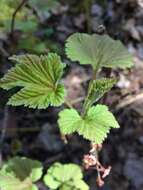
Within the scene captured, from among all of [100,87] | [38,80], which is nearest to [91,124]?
[100,87]

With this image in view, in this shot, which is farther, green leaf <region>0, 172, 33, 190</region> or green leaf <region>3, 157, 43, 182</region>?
green leaf <region>3, 157, 43, 182</region>

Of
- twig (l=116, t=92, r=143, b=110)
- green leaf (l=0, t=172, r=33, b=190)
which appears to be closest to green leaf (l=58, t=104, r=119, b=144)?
green leaf (l=0, t=172, r=33, b=190)

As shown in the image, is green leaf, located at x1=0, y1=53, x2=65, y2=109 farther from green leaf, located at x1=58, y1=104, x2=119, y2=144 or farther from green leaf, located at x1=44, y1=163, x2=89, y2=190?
green leaf, located at x1=44, y1=163, x2=89, y2=190

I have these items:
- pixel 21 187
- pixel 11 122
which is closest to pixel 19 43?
pixel 11 122

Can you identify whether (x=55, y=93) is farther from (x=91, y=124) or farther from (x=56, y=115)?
(x=56, y=115)

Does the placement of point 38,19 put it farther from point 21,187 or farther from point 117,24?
point 21,187

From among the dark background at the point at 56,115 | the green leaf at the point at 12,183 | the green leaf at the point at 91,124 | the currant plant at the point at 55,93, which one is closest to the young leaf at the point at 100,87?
the currant plant at the point at 55,93

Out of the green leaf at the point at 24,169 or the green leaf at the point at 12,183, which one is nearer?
the green leaf at the point at 12,183

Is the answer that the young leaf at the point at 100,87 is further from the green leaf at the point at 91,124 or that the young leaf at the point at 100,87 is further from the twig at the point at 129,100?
the twig at the point at 129,100
